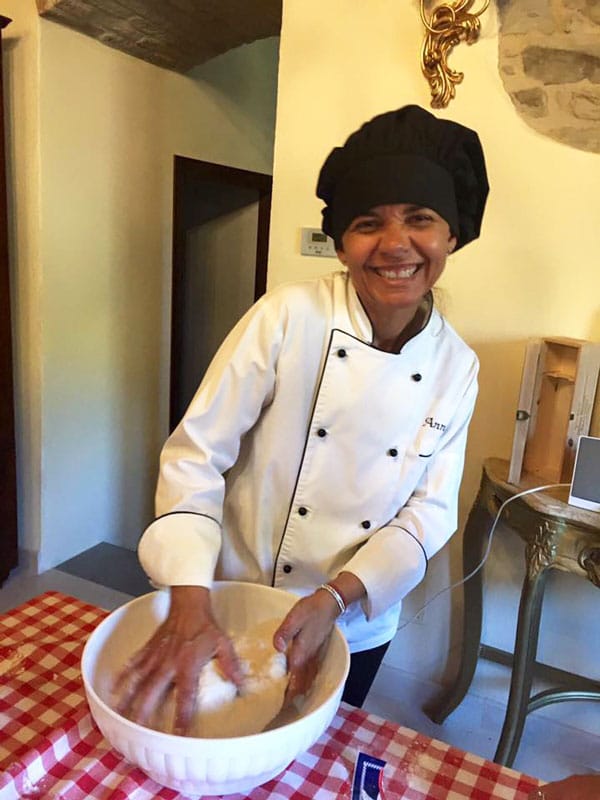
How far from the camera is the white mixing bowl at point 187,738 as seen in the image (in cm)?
62

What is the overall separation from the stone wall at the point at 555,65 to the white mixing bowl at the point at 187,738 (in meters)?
1.40

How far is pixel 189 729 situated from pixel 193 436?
39cm

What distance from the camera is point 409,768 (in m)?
0.78

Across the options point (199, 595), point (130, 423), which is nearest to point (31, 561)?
point (130, 423)

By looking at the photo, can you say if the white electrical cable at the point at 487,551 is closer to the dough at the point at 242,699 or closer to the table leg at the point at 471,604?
the table leg at the point at 471,604

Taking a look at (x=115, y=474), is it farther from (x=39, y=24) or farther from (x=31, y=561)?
(x=39, y=24)

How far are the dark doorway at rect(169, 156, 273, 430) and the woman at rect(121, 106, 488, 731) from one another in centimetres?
225

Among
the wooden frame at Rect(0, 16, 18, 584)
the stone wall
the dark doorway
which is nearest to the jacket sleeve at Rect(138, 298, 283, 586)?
the stone wall

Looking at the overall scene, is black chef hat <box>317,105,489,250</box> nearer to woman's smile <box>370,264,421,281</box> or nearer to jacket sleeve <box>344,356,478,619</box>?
woman's smile <box>370,264,421,281</box>

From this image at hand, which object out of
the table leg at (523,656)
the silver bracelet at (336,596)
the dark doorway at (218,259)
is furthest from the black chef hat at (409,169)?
the dark doorway at (218,259)

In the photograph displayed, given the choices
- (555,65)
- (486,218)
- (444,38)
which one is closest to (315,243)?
(486,218)

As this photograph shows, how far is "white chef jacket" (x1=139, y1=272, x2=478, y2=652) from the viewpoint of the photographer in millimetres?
995

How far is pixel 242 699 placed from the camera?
2.54 feet

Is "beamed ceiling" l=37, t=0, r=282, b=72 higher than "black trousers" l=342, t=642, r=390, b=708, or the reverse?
"beamed ceiling" l=37, t=0, r=282, b=72
